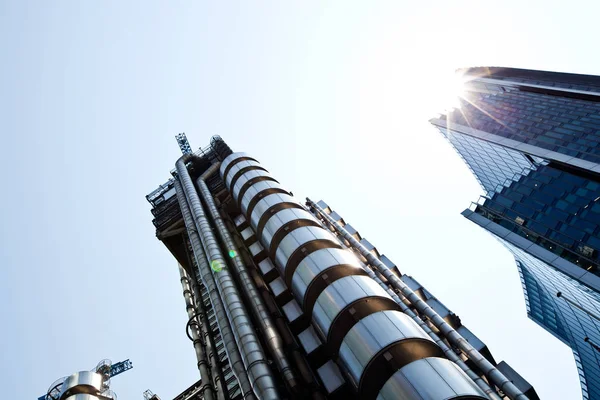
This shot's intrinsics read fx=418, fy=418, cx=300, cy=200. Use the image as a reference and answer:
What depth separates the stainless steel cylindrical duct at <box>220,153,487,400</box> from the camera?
717 inches

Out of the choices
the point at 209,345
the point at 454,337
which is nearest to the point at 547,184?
the point at 454,337

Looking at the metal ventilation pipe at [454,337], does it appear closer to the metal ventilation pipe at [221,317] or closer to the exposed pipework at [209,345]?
the metal ventilation pipe at [221,317]

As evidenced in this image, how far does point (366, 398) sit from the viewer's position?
19.0 m

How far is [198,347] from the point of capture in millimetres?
31703

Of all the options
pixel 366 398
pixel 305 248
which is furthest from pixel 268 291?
pixel 366 398

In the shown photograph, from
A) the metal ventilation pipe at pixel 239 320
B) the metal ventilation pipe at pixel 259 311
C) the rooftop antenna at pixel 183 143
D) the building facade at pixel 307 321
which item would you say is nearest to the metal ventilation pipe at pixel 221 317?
the building facade at pixel 307 321

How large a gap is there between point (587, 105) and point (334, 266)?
7954 centimetres

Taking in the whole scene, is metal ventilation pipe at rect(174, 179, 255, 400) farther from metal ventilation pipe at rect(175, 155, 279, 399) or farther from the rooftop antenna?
the rooftop antenna

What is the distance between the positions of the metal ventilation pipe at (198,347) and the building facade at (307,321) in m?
0.10

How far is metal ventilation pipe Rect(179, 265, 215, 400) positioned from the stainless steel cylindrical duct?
8.86 meters

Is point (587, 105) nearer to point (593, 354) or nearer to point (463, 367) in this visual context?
point (593, 354)

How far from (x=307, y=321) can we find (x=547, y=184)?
195ft

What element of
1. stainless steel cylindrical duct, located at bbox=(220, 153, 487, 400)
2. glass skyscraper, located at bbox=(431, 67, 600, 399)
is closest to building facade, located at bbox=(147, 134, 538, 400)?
stainless steel cylindrical duct, located at bbox=(220, 153, 487, 400)

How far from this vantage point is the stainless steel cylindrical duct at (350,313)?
18219 mm
